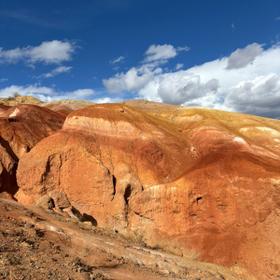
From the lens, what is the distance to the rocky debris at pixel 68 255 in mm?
16781

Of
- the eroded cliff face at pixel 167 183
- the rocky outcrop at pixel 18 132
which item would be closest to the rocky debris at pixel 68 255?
the eroded cliff face at pixel 167 183

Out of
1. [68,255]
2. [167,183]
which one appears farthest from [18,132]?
[68,255]

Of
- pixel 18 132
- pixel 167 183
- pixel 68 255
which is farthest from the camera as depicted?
pixel 18 132

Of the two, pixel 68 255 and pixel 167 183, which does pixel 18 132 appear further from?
pixel 68 255

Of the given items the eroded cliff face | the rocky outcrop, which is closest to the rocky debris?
the eroded cliff face

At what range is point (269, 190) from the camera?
32.1 meters

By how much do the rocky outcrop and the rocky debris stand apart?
18.1m

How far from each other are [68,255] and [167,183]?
53.6 ft

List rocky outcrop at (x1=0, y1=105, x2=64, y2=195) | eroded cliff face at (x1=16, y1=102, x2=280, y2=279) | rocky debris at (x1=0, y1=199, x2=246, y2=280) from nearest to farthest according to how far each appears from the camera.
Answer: rocky debris at (x1=0, y1=199, x2=246, y2=280) → eroded cliff face at (x1=16, y1=102, x2=280, y2=279) → rocky outcrop at (x1=0, y1=105, x2=64, y2=195)

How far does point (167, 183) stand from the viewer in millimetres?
34719

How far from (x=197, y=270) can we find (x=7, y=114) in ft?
117

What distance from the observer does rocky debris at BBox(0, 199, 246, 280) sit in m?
16.8

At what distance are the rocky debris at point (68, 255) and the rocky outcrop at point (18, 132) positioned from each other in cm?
1807

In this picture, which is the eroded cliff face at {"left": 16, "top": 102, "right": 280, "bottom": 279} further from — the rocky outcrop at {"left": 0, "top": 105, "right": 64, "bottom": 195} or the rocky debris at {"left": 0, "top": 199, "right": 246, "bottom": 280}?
the rocky debris at {"left": 0, "top": 199, "right": 246, "bottom": 280}
